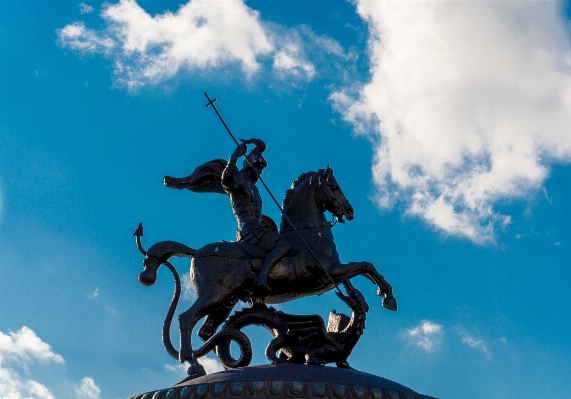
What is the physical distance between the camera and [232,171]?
1420cm

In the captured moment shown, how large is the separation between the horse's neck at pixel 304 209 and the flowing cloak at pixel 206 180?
594mm

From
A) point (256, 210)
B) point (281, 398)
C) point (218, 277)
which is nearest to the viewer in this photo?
point (281, 398)

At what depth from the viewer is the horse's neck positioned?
14.0m

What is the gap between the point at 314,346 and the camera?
12.6 metres

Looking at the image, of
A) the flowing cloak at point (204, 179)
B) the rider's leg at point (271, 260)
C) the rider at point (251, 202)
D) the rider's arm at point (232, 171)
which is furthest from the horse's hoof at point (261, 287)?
the flowing cloak at point (204, 179)

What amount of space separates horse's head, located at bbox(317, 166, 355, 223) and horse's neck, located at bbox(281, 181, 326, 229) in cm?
11

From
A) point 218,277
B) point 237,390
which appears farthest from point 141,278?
point 237,390

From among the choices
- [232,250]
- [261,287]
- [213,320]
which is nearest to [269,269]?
[261,287]

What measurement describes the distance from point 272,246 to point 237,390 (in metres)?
3.15

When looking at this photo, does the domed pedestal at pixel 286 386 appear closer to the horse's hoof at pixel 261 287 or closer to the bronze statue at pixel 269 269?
the bronze statue at pixel 269 269

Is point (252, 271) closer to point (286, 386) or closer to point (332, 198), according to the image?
point (332, 198)

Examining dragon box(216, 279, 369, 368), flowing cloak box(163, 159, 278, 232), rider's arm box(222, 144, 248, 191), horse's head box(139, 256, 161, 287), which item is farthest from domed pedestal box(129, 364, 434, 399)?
flowing cloak box(163, 159, 278, 232)

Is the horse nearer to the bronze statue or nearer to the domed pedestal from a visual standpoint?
the bronze statue

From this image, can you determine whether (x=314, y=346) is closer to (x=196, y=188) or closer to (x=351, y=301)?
(x=351, y=301)
